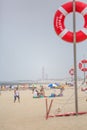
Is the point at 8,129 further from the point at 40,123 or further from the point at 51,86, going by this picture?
the point at 51,86

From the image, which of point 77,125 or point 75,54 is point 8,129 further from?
point 75,54

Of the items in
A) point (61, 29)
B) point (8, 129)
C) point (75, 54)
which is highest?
point (61, 29)

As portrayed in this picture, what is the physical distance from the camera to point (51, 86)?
133 feet

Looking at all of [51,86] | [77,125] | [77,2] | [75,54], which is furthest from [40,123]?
[51,86]

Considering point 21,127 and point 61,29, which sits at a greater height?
point 61,29

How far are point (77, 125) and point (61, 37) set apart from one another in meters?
2.70

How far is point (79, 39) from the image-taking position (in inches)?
334

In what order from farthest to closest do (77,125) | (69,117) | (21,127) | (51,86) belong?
(51,86), (69,117), (21,127), (77,125)

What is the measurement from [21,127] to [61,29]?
3.00 meters

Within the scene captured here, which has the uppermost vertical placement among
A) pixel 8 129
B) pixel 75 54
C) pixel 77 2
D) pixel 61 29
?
pixel 77 2

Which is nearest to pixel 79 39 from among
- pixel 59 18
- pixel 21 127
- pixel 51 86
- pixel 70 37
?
pixel 70 37

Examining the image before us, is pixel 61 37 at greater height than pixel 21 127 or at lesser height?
greater

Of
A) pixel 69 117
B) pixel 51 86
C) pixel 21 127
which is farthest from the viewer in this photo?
pixel 51 86

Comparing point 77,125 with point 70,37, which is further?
point 70,37
